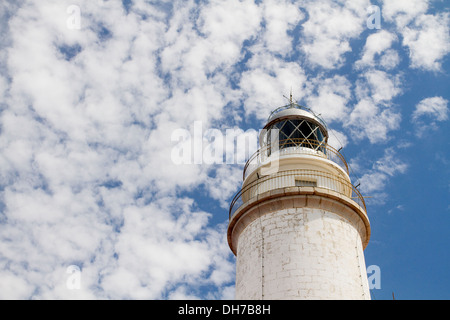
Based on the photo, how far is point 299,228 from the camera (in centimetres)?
1400

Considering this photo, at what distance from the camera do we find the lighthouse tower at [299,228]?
13039mm

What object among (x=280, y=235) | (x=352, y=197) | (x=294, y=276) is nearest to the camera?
(x=294, y=276)

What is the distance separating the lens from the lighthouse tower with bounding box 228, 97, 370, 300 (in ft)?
42.8
